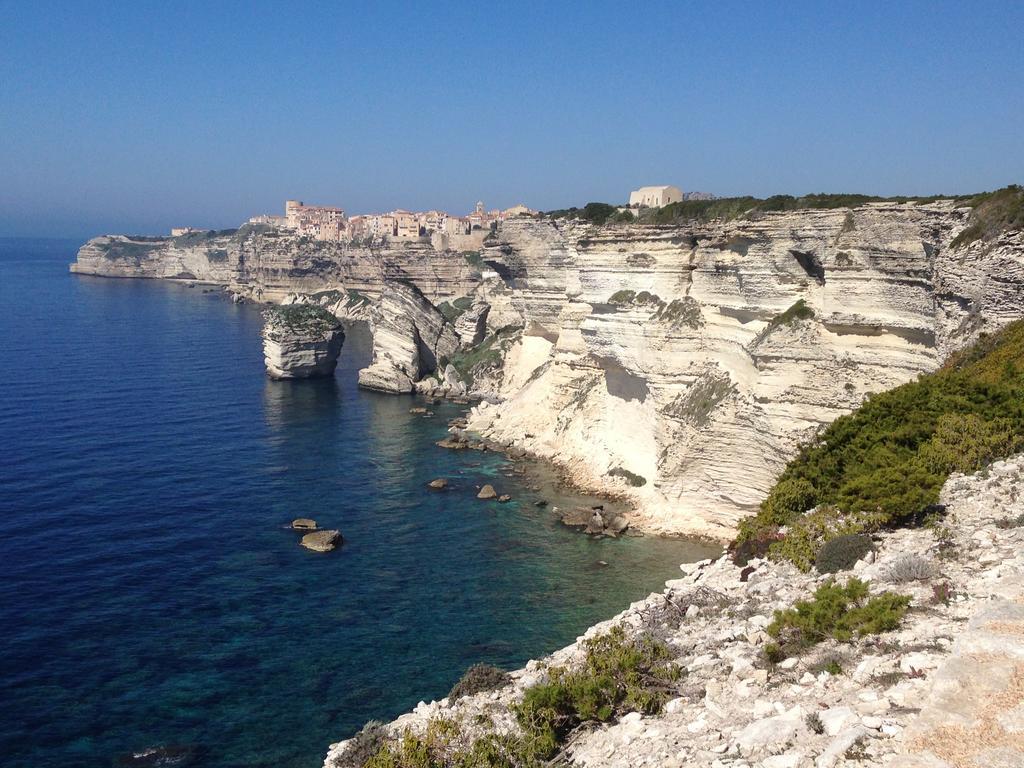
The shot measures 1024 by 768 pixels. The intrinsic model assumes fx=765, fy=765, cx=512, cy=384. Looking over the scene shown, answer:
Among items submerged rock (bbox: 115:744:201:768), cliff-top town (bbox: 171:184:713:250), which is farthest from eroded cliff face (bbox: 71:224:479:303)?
submerged rock (bbox: 115:744:201:768)

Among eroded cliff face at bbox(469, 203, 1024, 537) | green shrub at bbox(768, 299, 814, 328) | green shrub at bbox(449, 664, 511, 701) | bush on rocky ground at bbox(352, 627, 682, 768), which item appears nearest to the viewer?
bush on rocky ground at bbox(352, 627, 682, 768)

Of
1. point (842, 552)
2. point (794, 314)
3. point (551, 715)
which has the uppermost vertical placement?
point (794, 314)

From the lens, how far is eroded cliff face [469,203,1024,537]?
2647 cm

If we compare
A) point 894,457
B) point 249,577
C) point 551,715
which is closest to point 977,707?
point 551,715

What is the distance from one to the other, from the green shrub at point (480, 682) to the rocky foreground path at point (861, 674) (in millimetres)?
333

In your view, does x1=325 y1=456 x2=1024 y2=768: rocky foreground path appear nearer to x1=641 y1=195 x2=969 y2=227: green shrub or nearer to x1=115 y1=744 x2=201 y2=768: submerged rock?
x1=115 y1=744 x2=201 y2=768: submerged rock

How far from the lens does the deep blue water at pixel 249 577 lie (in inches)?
819

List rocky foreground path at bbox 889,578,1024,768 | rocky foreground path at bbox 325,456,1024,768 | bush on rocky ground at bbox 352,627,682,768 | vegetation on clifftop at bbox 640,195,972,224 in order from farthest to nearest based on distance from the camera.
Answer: vegetation on clifftop at bbox 640,195,972,224, bush on rocky ground at bbox 352,627,682,768, rocky foreground path at bbox 325,456,1024,768, rocky foreground path at bbox 889,578,1024,768

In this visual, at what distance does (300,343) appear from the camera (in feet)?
232

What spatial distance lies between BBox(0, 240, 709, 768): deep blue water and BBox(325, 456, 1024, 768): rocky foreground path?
24.6ft

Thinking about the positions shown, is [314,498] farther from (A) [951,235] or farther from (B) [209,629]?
(A) [951,235]

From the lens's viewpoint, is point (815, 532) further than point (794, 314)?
No

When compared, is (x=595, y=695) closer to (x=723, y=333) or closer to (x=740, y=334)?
(x=740, y=334)

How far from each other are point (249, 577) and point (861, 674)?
2453cm
